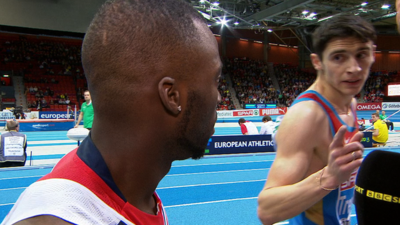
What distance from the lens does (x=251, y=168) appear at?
24.2 feet

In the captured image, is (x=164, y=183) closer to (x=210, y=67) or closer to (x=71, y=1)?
(x=210, y=67)

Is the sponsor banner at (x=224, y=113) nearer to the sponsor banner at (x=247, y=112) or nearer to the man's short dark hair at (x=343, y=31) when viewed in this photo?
the sponsor banner at (x=247, y=112)

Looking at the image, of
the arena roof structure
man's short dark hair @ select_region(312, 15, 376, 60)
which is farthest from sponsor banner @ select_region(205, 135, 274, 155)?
the arena roof structure

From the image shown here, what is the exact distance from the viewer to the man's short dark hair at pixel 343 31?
1.65 m

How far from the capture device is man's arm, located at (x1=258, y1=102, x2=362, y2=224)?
1.33 m

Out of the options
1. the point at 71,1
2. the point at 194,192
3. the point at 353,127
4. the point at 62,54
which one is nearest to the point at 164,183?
the point at 194,192

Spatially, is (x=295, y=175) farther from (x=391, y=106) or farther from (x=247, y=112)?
(x=391, y=106)

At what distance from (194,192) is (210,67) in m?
4.93

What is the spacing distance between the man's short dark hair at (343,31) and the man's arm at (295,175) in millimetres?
373

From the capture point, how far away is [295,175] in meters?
1.49

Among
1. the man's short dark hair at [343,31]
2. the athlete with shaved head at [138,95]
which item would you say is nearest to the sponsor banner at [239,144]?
the man's short dark hair at [343,31]

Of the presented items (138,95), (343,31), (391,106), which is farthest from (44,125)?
(391,106)

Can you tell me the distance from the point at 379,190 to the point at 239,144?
805cm

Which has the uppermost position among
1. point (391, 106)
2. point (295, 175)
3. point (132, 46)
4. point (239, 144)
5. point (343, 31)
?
point (343, 31)
